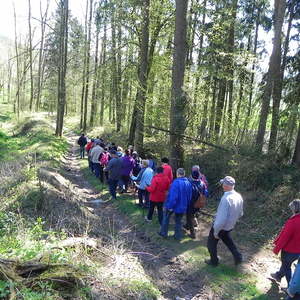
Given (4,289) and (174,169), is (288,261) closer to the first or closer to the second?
(4,289)

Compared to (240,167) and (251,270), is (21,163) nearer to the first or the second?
(240,167)

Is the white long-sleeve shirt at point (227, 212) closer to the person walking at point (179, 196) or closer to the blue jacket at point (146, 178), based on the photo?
the person walking at point (179, 196)

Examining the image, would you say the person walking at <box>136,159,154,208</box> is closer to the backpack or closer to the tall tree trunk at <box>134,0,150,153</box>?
the backpack

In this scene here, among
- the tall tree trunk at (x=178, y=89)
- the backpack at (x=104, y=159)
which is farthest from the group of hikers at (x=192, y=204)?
the tall tree trunk at (x=178, y=89)

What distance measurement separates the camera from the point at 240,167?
40.1ft

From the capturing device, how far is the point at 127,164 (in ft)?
42.8

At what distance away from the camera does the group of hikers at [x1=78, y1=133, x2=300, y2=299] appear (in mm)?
6348

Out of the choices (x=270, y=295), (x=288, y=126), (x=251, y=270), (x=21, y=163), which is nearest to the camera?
(x=270, y=295)

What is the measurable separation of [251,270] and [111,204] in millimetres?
6171

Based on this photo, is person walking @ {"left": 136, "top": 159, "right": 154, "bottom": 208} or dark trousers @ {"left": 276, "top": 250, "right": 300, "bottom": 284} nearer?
dark trousers @ {"left": 276, "top": 250, "right": 300, "bottom": 284}

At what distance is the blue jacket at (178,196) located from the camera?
8.50 metres

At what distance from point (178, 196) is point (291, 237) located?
9.87 ft

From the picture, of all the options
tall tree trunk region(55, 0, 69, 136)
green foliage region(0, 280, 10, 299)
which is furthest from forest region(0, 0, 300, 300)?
tall tree trunk region(55, 0, 69, 136)

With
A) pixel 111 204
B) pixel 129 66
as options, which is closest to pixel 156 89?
pixel 129 66
